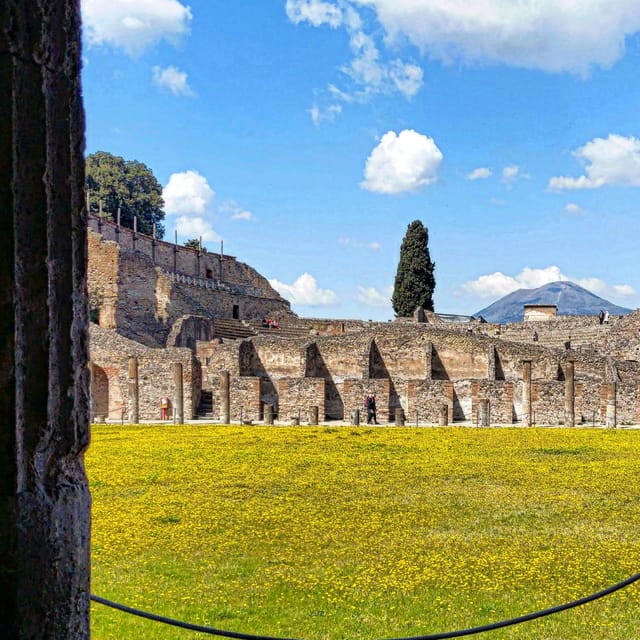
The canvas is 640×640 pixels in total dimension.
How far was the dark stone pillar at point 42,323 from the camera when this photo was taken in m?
2.23

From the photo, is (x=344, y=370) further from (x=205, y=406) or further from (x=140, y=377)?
(x=140, y=377)

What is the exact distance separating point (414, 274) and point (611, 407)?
26.8 m

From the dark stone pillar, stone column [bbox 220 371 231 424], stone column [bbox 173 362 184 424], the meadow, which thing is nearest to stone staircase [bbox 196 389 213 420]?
stone column [bbox 220 371 231 424]

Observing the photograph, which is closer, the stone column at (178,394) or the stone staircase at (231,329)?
the stone column at (178,394)

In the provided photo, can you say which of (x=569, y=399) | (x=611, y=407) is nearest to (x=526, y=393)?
(x=569, y=399)

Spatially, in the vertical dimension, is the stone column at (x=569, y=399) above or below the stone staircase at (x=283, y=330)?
below

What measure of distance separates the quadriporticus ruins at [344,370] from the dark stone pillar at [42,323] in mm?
24513

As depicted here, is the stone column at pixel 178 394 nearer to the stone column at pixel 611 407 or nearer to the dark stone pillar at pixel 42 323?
the stone column at pixel 611 407

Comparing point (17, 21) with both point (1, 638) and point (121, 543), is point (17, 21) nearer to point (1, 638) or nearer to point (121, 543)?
point (1, 638)

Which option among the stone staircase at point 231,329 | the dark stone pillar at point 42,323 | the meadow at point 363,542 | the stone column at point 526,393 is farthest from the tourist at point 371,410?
the dark stone pillar at point 42,323

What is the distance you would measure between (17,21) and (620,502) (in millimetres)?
10607

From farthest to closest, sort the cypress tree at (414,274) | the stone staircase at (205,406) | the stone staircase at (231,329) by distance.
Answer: the cypress tree at (414,274) < the stone staircase at (231,329) < the stone staircase at (205,406)

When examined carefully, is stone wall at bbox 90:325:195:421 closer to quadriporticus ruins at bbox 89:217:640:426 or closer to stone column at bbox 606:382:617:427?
quadriporticus ruins at bbox 89:217:640:426

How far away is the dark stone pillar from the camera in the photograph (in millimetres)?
2230
